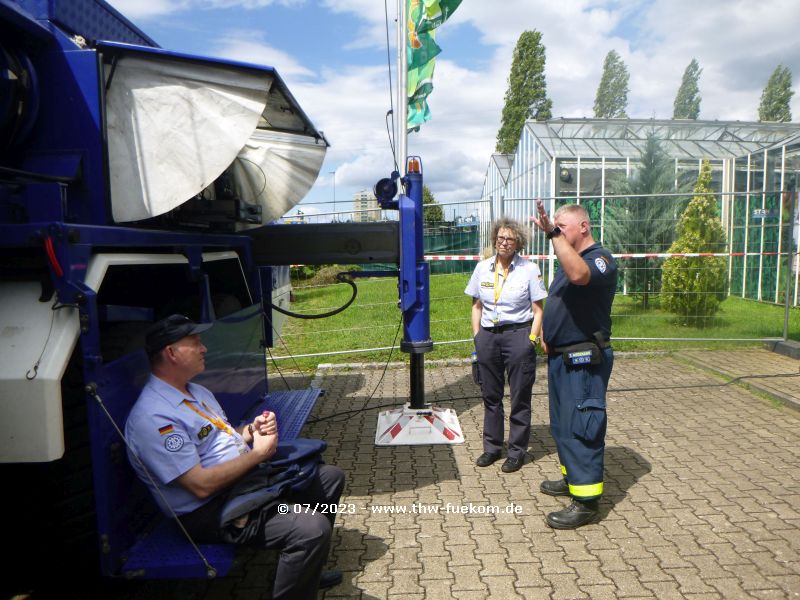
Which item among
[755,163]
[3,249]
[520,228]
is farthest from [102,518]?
[755,163]

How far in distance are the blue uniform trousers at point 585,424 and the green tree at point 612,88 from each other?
127 feet

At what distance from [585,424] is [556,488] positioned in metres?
0.76

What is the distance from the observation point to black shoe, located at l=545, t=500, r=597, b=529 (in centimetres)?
375

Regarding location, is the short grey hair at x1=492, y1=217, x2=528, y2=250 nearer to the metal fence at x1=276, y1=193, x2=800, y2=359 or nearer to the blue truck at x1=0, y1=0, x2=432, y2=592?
the blue truck at x1=0, y1=0, x2=432, y2=592

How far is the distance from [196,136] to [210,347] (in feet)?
4.37

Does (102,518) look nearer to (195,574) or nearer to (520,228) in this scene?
(195,574)

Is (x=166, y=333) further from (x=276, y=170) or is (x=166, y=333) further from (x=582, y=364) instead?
(x=582, y=364)

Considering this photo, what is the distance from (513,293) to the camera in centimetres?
461

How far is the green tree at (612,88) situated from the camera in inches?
1544

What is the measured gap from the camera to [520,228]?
479cm

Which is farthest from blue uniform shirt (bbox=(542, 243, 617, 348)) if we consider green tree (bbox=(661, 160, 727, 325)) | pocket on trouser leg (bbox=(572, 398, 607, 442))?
green tree (bbox=(661, 160, 727, 325))

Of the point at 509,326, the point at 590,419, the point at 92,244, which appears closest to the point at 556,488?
the point at 590,419

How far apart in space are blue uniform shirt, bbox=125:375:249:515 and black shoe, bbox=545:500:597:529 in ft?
7.00

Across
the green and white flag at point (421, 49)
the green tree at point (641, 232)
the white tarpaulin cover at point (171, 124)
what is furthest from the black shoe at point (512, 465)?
the green tree at point (641, 232)
